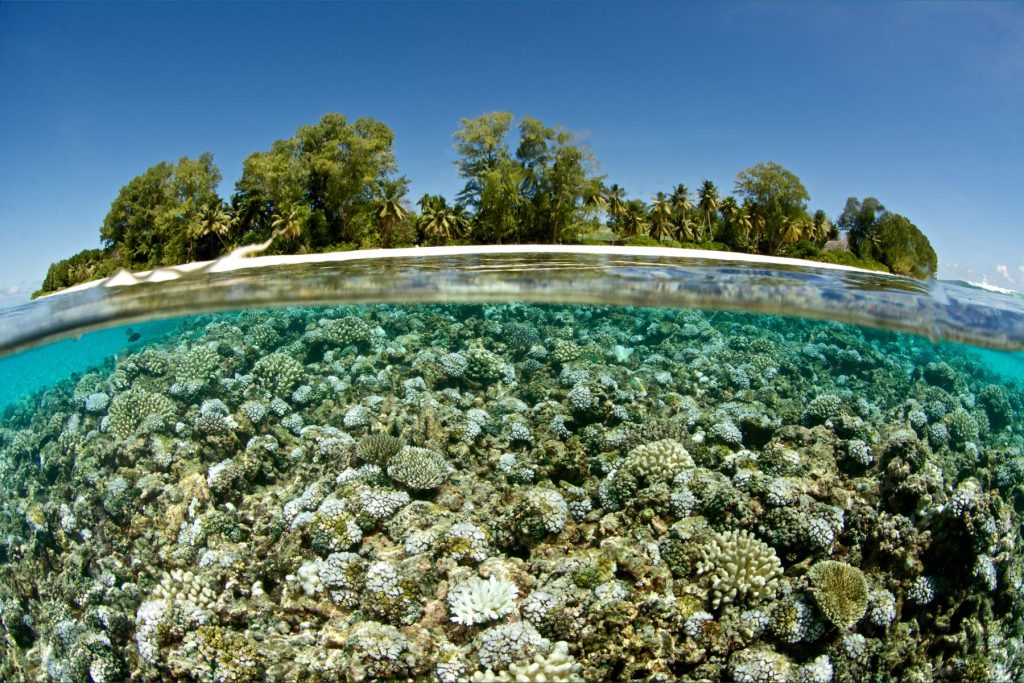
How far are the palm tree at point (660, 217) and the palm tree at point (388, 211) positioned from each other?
20402mm

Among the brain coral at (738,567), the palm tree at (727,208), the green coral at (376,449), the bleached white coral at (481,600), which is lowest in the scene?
the bleached white coral at (481,600)

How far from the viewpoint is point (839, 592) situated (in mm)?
4812

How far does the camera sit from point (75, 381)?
7.42 meters

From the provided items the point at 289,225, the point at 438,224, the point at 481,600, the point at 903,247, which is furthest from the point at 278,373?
the point at 438,224

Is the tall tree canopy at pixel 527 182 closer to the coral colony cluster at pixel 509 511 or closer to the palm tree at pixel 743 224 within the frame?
the palm tree at pixel 743 224

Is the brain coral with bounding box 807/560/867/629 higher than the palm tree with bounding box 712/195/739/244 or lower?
lower

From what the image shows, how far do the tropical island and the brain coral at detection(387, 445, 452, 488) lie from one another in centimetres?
2348

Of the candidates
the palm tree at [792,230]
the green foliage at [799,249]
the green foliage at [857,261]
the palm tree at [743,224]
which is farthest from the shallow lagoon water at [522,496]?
the palm tree at [743,224]

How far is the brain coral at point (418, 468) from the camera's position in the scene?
5.61 meters

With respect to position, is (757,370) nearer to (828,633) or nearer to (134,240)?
(828,633)

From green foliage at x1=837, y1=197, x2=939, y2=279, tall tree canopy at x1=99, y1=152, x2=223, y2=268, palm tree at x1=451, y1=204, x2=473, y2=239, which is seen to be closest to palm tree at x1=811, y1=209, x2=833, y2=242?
green foliage at x1=837, y1=197, x2=939, y2=279

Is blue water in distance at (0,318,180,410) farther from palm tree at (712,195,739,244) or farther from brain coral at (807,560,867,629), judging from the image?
palm tree at (712,195,739,244)

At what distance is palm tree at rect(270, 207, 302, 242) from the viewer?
27766mm

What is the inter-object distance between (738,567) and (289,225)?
1085 inches
